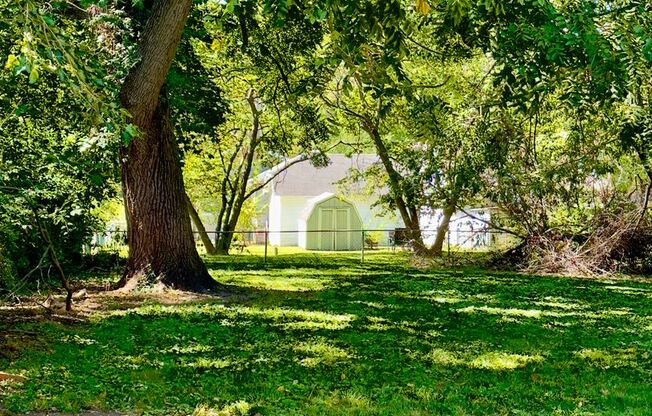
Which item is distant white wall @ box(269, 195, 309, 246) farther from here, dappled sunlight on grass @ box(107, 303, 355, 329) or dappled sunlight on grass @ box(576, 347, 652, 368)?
dappled sunlight on grass @ box(576, 347, 652, 368)

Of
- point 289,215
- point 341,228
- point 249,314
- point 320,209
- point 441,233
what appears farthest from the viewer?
point 289,215

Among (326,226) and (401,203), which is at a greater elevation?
(401,203)

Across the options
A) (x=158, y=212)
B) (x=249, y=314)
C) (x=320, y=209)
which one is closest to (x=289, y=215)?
(x=320, y=209)

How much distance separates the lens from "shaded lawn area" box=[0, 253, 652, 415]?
4352 mm

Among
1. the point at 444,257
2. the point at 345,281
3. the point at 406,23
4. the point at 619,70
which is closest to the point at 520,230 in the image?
the point at 444,257

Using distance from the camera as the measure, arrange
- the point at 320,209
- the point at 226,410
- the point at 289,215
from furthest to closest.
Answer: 1. the point at 289,215
2. the point at 320,209
3. the point at 226,410

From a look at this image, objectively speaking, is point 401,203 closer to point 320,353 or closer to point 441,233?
point 441,233

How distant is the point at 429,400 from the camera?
450cm

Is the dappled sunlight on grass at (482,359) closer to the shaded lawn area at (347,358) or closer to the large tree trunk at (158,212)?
the shaded lawn area at (347,358)

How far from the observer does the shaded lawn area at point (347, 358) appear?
435cm

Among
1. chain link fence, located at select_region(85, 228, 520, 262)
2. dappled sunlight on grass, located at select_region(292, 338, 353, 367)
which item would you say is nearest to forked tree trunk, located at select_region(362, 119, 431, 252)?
chain link fence, located at select_region(85, 228, 520, 262)

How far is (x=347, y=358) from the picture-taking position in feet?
19.0

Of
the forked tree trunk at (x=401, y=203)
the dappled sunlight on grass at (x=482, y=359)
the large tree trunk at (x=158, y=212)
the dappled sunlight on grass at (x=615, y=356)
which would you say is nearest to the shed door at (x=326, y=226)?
the forked tree trunk at (x=401, y=203)

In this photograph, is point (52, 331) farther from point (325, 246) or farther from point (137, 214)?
point (325, 246)
